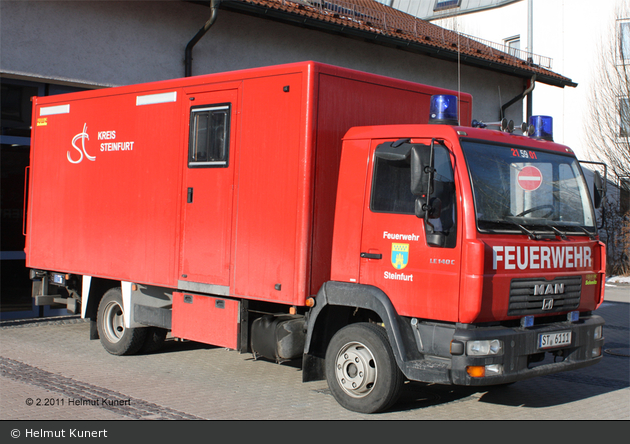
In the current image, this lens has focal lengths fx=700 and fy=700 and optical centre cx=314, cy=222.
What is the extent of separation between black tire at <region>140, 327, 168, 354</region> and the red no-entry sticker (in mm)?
4819

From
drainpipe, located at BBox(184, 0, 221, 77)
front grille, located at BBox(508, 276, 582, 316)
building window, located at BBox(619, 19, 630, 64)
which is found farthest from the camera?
building window, located at BBox(619, 19, 630, 64)

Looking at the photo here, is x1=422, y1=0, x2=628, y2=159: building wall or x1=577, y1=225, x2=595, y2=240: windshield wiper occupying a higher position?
x1=422, y1=0, x2=628, y2=159: building wall

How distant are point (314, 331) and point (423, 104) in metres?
2.57

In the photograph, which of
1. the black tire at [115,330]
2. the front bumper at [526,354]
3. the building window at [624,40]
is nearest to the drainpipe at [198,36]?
the black tire at [115,330]

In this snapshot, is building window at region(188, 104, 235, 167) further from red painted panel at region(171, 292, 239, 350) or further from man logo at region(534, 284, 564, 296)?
man logo at region(534, 284, 564, 296)

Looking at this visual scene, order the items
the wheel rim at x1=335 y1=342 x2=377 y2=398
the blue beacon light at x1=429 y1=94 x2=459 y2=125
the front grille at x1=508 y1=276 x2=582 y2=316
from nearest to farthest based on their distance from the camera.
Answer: the front grille at x1=508 y1=276 x2=582 y2=316, the wheel rim at x1=335 y1=342 x2=377 y2=398, the blue beacon light at x1=429 y1=94 x2=459 y2=125

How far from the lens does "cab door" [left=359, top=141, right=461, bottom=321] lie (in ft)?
18.0

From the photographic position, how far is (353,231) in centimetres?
609

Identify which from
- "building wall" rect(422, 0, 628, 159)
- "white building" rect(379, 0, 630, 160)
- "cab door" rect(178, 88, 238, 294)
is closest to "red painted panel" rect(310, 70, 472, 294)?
"cab door" rect(178, 88, 238, 294)

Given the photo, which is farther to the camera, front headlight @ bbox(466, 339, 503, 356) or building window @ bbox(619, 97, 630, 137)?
building window @ bbox(619, 97, 630, 137)

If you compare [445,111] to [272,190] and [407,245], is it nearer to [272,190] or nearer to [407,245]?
[407,245]

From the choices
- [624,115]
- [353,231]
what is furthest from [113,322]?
[624,115]

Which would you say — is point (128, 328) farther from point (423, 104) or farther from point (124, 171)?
point (423, 104)

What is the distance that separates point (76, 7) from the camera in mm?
10984
